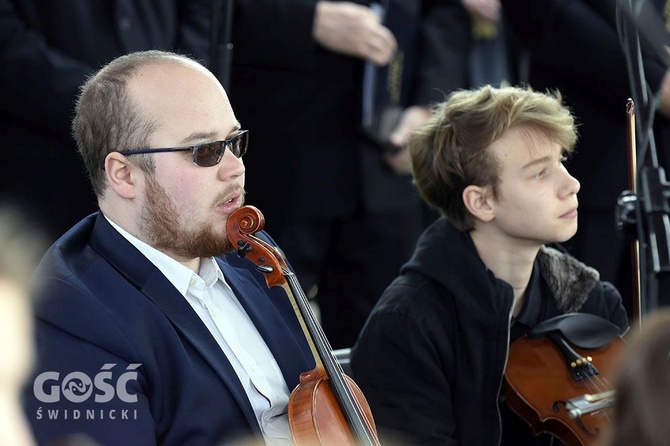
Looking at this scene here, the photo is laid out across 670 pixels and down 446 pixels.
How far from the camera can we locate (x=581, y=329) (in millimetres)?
2955

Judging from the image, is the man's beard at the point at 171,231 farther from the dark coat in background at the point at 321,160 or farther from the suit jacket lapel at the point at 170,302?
the dark coat in background at the point at 321,160

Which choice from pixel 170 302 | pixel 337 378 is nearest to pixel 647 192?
pixel 337 378

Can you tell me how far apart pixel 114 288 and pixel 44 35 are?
1.48 m

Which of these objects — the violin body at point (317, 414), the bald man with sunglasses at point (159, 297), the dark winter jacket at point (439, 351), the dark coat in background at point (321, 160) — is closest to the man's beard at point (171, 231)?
the bald man with sunglasses at point (159, 297)

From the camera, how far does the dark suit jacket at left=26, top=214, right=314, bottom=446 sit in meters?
2.15

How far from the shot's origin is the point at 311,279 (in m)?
4.24

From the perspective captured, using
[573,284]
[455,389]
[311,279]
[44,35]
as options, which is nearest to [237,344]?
[455,389]

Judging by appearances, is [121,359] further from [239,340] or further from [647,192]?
[647,192]

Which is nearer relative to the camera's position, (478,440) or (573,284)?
(478,440)

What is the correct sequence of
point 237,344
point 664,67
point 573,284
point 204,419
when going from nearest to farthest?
point 204,419, point 237,344, point 573,284, point 664,67

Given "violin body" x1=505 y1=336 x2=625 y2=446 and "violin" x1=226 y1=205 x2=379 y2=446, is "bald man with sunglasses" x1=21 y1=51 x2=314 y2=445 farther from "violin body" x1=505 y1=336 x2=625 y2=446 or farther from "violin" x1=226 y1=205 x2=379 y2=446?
"violin body" x1=505 y1=336 x2=625 y2=446

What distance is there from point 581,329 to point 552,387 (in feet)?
0.65

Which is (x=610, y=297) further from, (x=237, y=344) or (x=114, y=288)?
(x=114, y=288)

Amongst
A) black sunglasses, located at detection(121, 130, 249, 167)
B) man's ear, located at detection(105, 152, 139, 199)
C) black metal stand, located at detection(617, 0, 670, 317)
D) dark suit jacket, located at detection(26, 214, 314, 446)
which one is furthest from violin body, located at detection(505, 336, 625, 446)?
man's ear, located at detection(105, 152, 139, 199)
